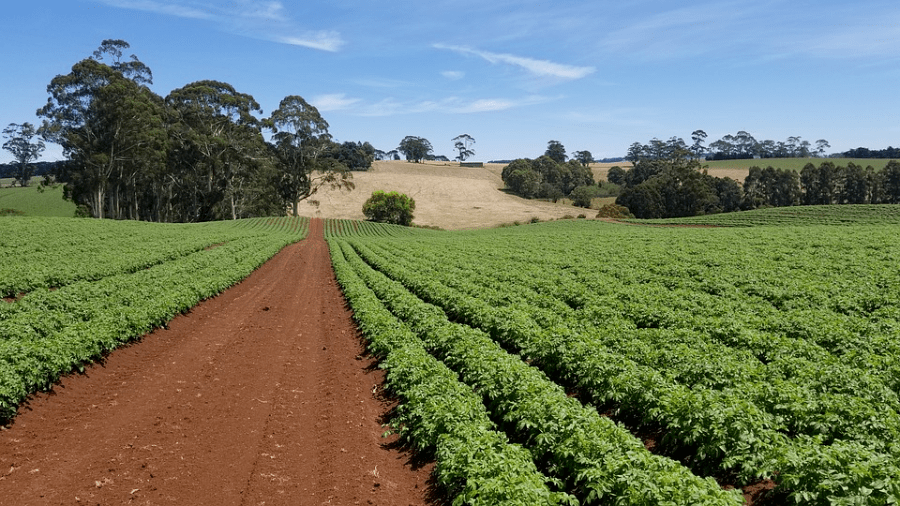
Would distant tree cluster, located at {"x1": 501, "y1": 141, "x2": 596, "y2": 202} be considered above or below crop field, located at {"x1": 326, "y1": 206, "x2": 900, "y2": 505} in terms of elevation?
above

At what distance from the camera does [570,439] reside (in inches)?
309

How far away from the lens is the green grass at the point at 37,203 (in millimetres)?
94625

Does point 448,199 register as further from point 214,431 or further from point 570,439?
point 570,439

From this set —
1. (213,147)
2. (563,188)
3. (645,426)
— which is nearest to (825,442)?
(645,426)

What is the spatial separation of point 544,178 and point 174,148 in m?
95.0

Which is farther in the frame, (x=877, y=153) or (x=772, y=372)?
(x=877, y=153)

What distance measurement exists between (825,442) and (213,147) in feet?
276

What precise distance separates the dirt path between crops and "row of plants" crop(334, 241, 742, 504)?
6.42 feet

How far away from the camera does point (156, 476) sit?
843 centimetres

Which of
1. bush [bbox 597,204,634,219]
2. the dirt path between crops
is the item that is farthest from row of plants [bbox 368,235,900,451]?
bush [bbox 597,204,634,219]

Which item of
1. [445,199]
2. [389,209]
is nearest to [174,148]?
[389,209]

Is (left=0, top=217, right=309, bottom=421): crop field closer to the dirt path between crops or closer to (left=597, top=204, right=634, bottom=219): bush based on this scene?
the dirt path between crops

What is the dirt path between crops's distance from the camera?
8117 mm

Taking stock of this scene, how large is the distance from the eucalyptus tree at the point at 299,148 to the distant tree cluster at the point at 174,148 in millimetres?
164
